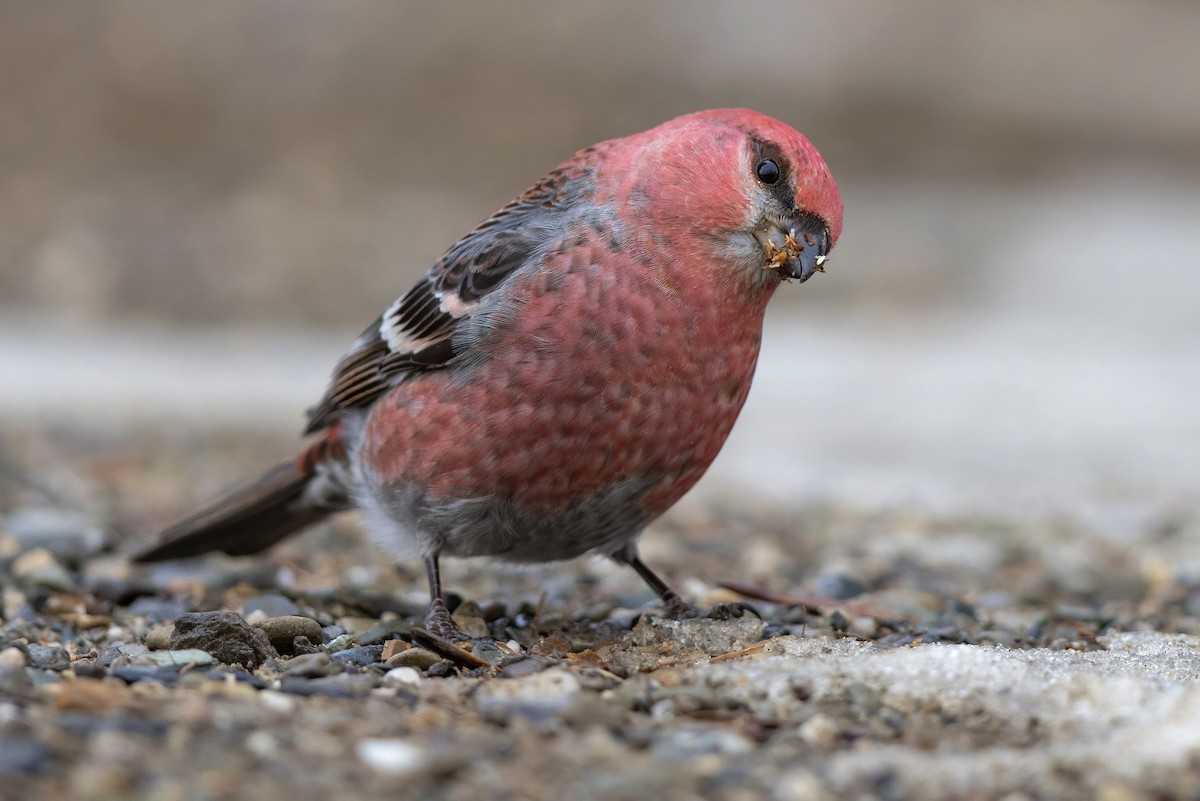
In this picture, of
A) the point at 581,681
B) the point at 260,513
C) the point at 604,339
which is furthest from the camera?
the point at 260,513

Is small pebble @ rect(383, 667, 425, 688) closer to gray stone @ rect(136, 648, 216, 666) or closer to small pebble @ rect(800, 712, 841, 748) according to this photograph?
gray stone @ rect(136, 648, 216, 666)

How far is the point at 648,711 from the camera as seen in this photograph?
9.62 feet

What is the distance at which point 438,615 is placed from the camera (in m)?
4.04

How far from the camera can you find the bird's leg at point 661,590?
4.43 metres

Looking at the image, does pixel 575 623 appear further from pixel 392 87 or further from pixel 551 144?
pixel 392 87

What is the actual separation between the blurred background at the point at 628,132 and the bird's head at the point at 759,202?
3742 millimetres

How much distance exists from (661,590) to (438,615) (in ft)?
2.73

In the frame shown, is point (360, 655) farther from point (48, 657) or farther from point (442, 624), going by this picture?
point (48, 657)

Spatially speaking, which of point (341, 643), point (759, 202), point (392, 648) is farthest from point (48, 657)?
point (759, 202)

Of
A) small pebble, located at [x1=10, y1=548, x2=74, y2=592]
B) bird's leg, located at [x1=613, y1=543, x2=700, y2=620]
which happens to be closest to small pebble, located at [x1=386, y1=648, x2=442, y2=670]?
bird's leg, located at [x1=613, y1=543, x2=700, y2=620]

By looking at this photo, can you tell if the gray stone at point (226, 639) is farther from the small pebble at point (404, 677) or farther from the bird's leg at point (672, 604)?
the bird's leg at point (672, 604)

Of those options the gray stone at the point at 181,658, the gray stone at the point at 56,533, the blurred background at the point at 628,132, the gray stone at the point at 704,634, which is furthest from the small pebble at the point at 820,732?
the blurred background at the point at 628,132

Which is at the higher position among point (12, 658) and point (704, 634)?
point (704, 634)

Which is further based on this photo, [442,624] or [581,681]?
[442,624]
